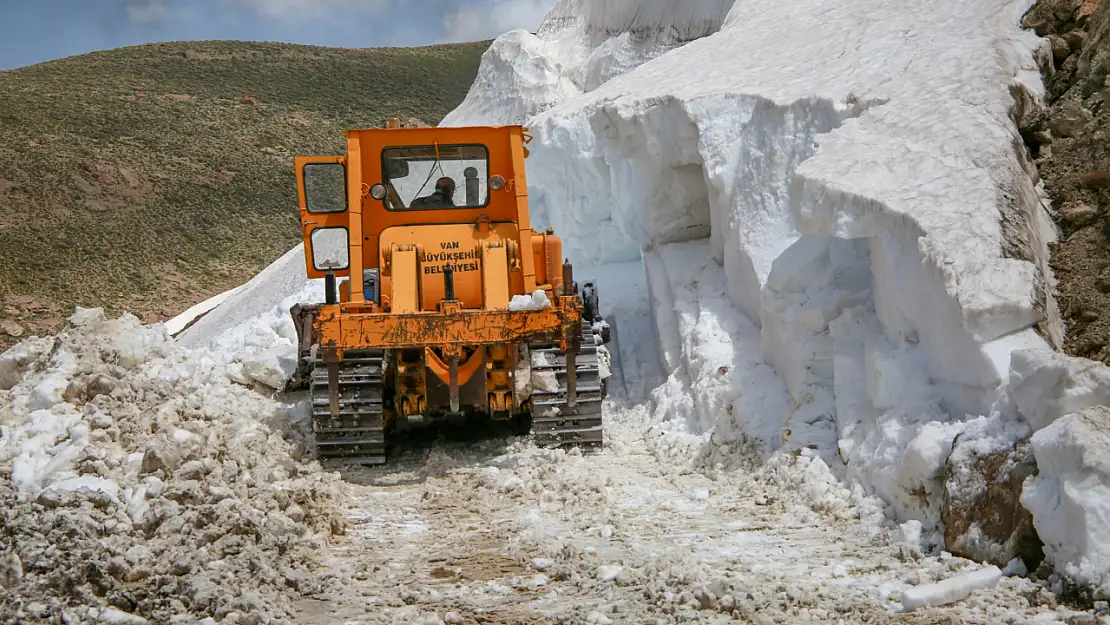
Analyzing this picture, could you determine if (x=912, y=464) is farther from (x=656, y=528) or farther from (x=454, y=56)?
(x=454, y=56)

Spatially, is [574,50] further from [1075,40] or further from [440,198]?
[1075,40]

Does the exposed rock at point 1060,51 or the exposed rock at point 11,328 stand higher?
the exposed rock at point 1060,51

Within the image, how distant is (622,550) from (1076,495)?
2162 millimetres

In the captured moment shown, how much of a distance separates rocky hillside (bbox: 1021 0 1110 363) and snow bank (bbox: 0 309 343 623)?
448cm

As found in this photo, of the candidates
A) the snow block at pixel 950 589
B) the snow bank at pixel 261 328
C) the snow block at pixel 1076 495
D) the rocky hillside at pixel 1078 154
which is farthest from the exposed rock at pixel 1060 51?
the snow bank at pixel 261 328

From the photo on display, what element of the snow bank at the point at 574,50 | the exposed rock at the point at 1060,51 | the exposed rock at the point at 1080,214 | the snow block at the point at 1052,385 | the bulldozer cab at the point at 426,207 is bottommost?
the snow block at the point at 1052,385

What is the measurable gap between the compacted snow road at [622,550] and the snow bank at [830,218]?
17.2 inches

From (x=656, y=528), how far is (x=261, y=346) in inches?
229

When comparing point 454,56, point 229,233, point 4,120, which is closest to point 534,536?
point 229,233

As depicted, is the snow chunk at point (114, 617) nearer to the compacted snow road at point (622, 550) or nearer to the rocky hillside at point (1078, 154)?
the compacted snow road at point (622, 550)

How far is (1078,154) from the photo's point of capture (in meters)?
7.51

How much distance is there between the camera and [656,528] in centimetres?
593

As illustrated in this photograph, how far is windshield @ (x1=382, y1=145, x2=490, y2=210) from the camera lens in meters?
8.74

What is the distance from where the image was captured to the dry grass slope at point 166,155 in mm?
24953
